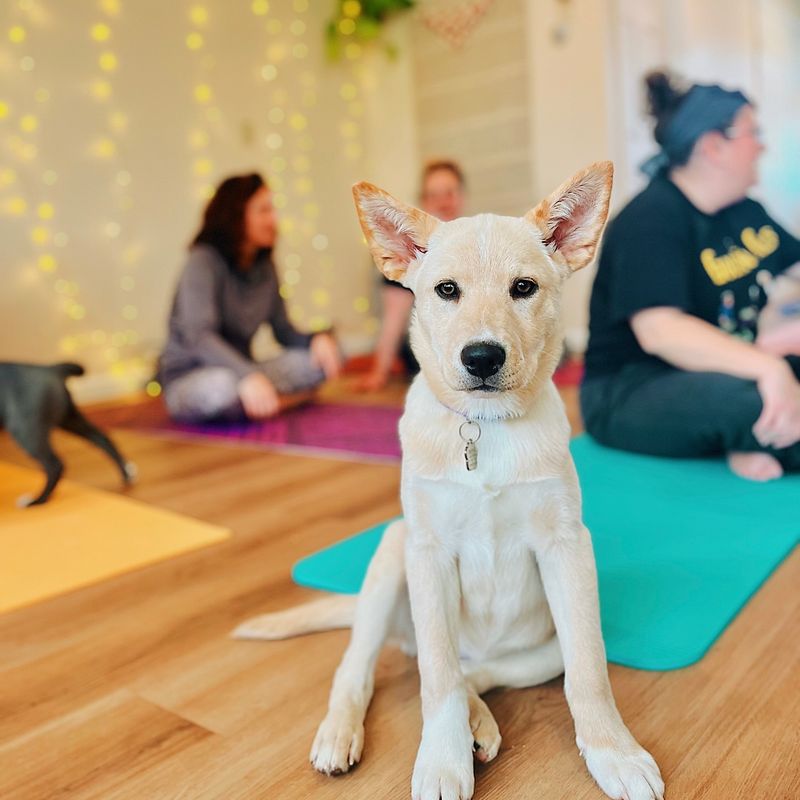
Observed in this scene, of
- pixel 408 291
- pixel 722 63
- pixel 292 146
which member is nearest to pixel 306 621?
pixel 408 291

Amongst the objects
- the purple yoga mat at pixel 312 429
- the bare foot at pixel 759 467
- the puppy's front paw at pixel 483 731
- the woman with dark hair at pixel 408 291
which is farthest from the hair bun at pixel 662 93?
the puppy's front paw at pixel 483 731

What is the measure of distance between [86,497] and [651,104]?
201 cm

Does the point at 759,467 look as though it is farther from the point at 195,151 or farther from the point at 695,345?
the point at 195,151

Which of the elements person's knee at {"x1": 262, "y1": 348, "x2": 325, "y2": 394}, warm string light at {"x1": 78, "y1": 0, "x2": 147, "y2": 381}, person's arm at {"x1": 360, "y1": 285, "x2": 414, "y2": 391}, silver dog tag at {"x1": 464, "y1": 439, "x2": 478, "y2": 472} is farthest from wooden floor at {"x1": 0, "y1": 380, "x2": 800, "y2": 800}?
warm string light at {"x1": 78, "y1": 0, "x2": 147, "y2": 381}

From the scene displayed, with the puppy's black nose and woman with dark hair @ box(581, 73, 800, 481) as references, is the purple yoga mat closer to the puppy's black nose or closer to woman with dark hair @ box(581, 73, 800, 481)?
woman with dark hair @ box(581, 73, 800, 481)

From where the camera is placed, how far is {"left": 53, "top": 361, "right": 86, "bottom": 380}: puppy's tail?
7.80 ft

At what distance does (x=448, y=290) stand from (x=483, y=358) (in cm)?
12

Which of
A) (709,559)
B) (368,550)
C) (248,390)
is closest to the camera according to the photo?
(709,559)

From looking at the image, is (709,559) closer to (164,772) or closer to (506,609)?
(506,609)

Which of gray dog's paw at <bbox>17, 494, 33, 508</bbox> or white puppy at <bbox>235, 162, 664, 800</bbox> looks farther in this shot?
gray dog's paw at <bbox>17, 494, 33, 508</bbox>

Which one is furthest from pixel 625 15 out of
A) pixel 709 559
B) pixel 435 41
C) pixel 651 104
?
pixel 709 559

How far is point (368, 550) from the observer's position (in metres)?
1.69

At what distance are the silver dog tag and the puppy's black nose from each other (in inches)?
4.3

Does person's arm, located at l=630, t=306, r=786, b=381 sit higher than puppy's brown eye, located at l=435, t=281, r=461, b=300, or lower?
lower
